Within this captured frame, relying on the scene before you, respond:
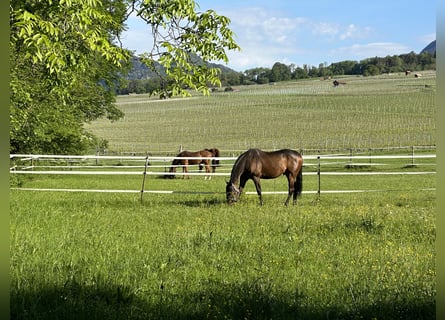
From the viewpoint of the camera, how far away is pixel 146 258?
557cm

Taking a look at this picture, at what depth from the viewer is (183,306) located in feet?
13.1

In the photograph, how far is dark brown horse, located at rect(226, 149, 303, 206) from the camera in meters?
12.6

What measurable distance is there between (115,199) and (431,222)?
8.42 m

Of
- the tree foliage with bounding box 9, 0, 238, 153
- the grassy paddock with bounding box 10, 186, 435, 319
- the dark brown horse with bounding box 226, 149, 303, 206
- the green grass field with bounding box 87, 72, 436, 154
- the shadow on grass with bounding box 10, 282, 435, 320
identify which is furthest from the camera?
the green grass field with bounding box 87, 72, 436, 154

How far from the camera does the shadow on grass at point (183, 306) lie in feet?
12.3

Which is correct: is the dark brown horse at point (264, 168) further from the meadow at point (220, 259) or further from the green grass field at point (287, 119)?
the green grass field at point (287, 119)

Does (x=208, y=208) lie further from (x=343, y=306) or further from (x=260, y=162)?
(x=343, y=306)

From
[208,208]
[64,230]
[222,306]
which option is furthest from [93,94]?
[222,306]

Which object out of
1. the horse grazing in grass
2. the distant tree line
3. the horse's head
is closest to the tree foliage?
the horse's head

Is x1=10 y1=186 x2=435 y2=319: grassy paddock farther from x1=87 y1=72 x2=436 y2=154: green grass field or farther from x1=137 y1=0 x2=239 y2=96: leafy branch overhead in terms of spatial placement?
x1=87 y1=72 x2=436 y2=154: green grass field

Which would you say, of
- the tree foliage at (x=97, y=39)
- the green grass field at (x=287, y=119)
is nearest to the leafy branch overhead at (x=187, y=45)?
the tree foliage at (x=97, y=39)

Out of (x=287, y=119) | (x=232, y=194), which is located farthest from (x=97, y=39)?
(x=287, y=119)

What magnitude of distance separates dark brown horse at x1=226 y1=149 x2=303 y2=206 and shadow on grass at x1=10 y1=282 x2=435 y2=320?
8.12m

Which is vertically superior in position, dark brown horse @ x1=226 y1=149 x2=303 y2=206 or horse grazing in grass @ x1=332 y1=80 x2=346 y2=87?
horse grazing in grass @ x1=332 y1=80 x2=346 y2=87
